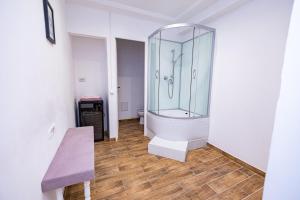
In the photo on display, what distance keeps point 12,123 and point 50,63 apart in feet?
2.73

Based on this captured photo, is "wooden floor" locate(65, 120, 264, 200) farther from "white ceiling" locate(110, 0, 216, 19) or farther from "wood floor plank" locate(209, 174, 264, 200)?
"white ceiling" locate(110, 0, 216, 19)

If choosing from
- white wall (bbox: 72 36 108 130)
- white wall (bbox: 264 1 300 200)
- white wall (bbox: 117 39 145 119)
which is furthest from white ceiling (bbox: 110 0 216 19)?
white wall (bbox: 264 1 300 200)

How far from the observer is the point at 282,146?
64 cm

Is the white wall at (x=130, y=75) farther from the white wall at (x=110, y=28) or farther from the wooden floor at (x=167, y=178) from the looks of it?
the wooden floor at (x=167, y=178)

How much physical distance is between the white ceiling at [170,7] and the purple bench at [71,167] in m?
2.34

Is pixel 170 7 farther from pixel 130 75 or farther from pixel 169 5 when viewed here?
pixel 130 75

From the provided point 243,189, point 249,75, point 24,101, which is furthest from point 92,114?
point 249,75

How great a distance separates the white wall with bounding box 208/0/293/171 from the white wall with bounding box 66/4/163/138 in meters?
1.48

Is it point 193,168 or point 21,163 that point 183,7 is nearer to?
point 193,168

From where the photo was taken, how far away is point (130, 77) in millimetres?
4191

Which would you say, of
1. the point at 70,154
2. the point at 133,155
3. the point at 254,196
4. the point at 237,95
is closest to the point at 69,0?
the point at 70,154

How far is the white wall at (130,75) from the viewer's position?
4.03 meters

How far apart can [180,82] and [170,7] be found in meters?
1.77

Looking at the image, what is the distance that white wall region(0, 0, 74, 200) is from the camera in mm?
606
